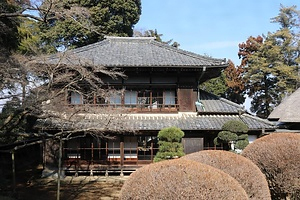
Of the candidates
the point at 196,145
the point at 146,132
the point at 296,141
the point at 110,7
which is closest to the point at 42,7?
the point at 296,141

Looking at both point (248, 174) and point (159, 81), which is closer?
point (248, 174)

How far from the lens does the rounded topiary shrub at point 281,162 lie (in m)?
7.77

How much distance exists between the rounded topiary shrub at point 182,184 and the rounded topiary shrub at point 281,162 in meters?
3.82

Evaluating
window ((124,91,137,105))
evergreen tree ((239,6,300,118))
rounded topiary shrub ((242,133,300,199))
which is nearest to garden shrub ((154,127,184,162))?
window ((124,91,137,105))

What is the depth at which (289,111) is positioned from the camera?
20781 millimetres

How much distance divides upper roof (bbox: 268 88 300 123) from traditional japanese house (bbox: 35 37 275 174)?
Answer: 189 inches

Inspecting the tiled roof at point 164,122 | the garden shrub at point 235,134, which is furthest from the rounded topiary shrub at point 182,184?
the garden shrub at point 235,134

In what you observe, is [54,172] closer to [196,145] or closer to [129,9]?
[196,145]

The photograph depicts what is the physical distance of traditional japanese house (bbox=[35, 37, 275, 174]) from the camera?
634 inches

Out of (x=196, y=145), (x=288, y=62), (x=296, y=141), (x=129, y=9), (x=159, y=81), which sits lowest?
(x=196, y=145)

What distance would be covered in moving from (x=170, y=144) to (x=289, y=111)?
1092cm

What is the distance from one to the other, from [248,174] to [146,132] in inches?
412

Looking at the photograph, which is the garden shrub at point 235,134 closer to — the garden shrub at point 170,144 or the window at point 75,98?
the garden shrub at point 170,144

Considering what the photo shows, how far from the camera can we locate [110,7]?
28625 mm
